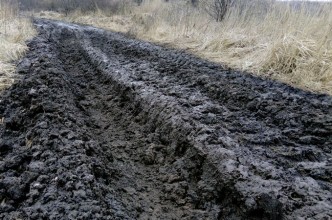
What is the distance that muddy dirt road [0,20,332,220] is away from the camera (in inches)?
76.9

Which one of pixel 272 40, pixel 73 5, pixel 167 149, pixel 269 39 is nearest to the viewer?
pixel 167 149

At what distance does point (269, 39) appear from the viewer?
5449mm

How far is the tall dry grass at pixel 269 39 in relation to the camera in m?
4.11

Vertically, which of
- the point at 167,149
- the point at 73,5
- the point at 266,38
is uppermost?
the point at 266,38

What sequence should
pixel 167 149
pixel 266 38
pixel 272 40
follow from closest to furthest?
pixel 167 149
pixel 272 40
pixel 266 38

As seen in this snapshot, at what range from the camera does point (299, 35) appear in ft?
15.5

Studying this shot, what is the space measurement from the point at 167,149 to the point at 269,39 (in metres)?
3.47

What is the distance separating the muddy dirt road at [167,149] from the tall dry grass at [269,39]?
1.71ft

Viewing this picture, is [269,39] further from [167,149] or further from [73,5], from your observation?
[73,5]

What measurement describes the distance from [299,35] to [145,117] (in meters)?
2.80

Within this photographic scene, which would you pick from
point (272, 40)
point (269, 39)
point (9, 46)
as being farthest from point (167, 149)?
point (9, 46)

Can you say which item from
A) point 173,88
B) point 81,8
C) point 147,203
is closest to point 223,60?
point 173,88

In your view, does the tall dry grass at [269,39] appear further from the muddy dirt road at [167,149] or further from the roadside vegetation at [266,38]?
the muddy dirt road at [167,149]

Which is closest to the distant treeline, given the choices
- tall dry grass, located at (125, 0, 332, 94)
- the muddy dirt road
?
tall dry grass, located at (125, 0, 332, 94)
